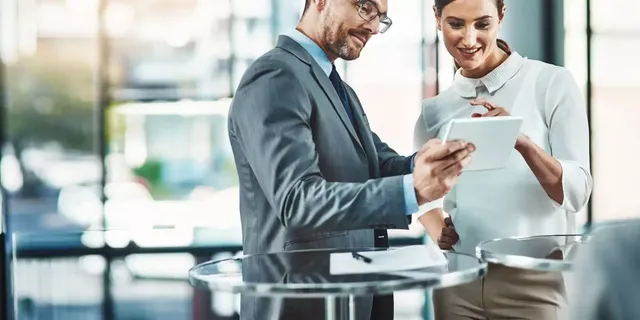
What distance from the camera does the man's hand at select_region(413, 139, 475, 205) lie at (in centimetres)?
188

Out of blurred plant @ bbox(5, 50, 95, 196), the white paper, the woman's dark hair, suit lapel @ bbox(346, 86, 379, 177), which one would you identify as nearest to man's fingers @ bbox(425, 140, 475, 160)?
the white paper

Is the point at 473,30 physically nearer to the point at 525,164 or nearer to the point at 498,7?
the point at 498,7

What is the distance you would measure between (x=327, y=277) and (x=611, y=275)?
0.79 meters

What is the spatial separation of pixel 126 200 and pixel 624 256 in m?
3.39

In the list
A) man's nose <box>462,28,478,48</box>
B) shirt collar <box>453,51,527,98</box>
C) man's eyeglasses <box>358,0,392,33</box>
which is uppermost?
man's eyeglasses <box>358,0,392,33</box>

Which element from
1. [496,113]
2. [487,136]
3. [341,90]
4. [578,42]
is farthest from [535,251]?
[578,42]

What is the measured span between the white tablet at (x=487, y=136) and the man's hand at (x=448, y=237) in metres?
0.35

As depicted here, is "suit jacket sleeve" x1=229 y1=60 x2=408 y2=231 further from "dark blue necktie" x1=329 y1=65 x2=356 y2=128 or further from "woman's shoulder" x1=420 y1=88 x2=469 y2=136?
"woman's shoulder" x1=420 y1=88 x2=469 y2=136

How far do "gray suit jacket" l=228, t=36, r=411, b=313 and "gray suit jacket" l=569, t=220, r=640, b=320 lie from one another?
98 centimetres

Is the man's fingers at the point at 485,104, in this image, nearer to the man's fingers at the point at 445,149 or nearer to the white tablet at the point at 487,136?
the white tablet at the point at 487,136

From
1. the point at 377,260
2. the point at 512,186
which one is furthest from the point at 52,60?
the point at 377,260

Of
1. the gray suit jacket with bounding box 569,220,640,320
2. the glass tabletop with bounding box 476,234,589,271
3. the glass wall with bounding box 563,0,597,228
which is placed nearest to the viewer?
the gray suit jacket with bounding box 569,220,640,320

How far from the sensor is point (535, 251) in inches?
78.2

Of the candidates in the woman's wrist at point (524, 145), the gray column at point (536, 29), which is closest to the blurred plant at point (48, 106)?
the gray column at point (536, 29)
